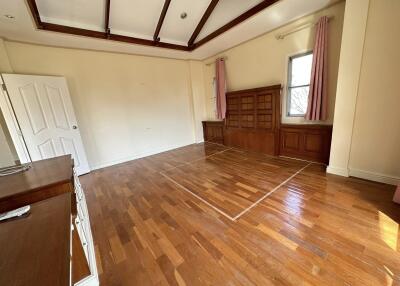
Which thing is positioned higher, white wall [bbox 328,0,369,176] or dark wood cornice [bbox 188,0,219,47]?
dark wood cornice [bbox 188,0,219,47]

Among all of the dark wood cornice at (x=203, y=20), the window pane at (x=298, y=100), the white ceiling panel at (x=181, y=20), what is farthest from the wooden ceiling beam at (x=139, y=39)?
the window pane at (x=298, y=100)

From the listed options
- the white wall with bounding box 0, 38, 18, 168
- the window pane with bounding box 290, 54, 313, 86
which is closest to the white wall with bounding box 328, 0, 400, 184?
the window pane with bounding box 290, 54, 313, 86

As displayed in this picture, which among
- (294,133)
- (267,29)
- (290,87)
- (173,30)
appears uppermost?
(173,30)

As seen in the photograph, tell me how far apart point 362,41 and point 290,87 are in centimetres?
131

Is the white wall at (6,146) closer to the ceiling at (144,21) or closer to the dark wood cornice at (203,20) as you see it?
the ceiling at (144,21)

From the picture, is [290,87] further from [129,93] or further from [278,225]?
[129,93]

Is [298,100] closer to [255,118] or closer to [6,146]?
[255,118]

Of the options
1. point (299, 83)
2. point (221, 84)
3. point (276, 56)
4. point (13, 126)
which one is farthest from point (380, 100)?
point (13, 126)

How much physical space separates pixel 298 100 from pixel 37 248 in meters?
4.08

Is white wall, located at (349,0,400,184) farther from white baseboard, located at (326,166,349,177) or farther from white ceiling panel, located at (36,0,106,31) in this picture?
white ceiling panel, located at (36,0,106,31)

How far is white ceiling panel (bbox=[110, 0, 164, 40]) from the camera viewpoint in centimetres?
294

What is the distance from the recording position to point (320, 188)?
7.93 feet

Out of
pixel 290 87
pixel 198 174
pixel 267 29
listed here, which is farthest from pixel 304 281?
pixel 267 29

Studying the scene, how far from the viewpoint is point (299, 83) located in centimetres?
341
